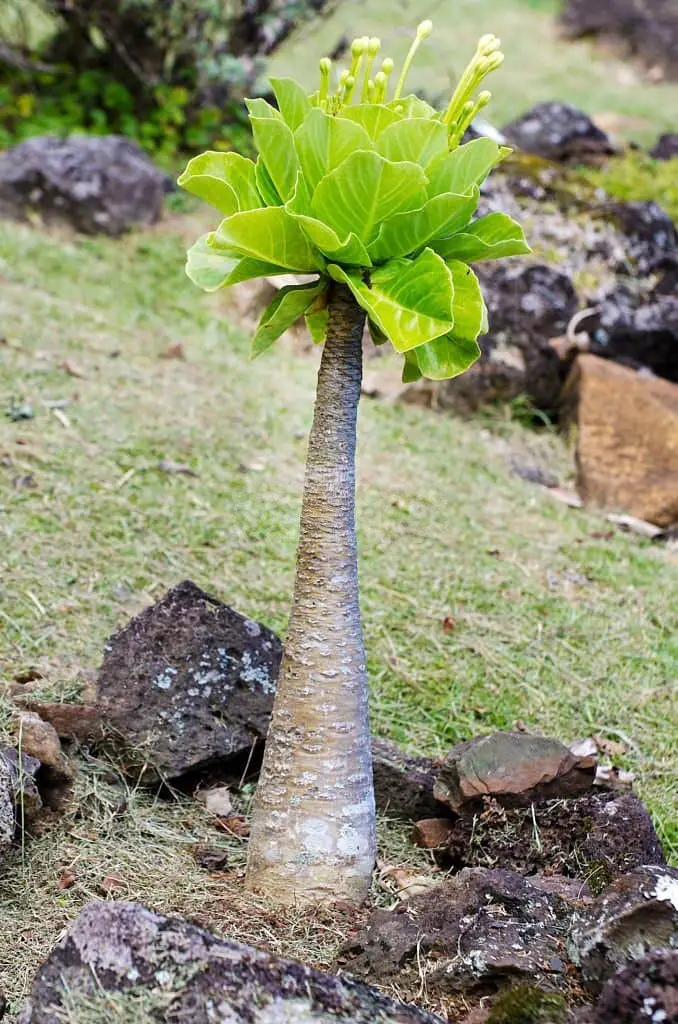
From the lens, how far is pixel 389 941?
6.09 feet

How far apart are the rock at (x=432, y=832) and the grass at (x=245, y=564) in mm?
53

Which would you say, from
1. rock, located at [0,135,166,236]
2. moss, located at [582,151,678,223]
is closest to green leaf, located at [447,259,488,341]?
moss, located at [582,151,678,223]

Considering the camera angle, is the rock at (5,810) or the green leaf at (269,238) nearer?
the green leaf at (269,238)

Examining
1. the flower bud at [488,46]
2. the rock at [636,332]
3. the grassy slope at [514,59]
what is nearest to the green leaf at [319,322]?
the flower bud at [488,46]

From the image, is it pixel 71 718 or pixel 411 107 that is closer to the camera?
pixel 411 107

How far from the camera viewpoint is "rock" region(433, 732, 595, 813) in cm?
232

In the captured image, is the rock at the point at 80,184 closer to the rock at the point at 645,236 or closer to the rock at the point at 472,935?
the rock at the point at 645,236

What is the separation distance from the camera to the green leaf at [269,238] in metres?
1.80

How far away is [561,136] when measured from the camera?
7605 millimetres

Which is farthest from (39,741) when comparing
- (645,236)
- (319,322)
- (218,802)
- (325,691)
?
(645,236)

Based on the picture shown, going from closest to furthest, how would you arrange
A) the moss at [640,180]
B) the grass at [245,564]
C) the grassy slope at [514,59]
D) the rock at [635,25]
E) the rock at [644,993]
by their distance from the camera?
Answer: 1. the rock at [644,993]
2. the grass at [245,564]
3. the moss at [640,180]
4. the grassy slope at [514,59]
5. the rock at [635,25]

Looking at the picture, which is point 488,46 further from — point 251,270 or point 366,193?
point 251,270

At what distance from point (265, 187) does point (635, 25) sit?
1371cm

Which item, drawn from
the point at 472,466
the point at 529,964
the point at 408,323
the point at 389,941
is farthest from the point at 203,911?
the point at 472,466
